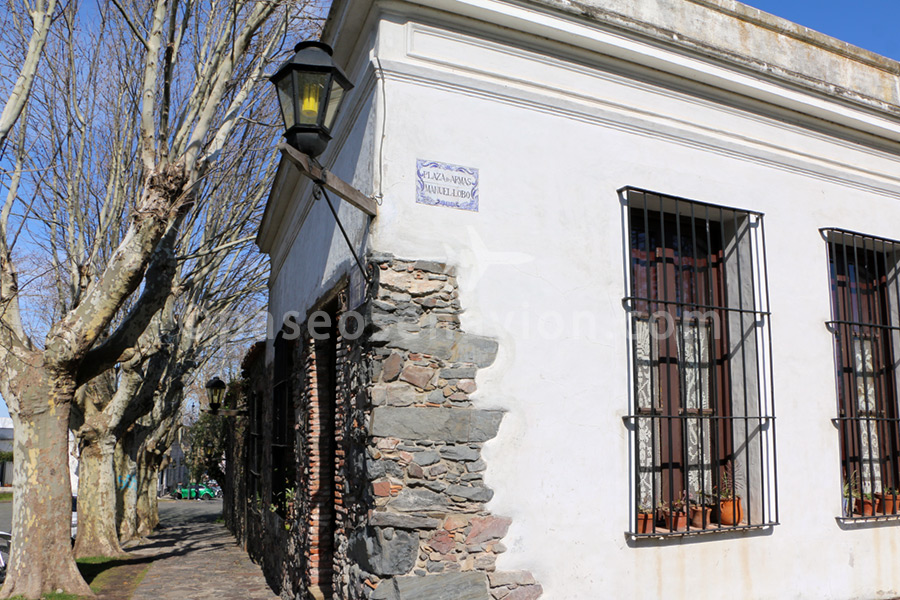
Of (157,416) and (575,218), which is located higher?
(575,218)

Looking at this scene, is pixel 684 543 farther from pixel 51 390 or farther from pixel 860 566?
pixel 51 390

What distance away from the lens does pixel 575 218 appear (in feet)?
17.7

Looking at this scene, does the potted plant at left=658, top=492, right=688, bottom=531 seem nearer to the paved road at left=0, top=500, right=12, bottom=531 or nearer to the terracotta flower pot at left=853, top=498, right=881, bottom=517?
the terracotta flower pot at left=853, top=498, right=881, bottom=517

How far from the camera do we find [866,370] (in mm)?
6793

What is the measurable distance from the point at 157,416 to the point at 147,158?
10021mm

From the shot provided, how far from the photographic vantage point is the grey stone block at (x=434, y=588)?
4453 mm

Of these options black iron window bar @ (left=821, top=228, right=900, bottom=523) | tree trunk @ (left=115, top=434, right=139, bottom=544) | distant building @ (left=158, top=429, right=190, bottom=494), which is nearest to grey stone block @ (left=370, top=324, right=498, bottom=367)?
black iron window bar @ (left=821, top=228, right=900, bottom=523)

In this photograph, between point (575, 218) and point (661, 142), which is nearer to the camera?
point (575, 218)

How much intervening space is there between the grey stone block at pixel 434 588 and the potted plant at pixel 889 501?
3.91 metres

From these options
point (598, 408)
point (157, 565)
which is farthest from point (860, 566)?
point (157, 565)

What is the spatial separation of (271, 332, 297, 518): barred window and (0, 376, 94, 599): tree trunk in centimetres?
228

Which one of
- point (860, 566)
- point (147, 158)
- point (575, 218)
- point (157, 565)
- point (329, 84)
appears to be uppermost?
point (147, 158)

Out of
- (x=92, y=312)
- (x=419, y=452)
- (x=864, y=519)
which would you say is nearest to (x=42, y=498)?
(x=92, y=312)

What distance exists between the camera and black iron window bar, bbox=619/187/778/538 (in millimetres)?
5566
